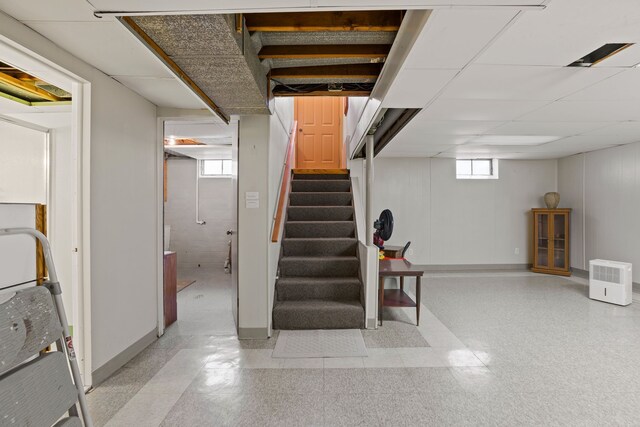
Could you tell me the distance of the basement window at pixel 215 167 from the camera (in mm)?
7625

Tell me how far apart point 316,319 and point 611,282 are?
14.2 ft

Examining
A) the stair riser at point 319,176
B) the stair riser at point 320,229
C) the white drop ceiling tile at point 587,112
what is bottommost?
the stair riser at point 320,229

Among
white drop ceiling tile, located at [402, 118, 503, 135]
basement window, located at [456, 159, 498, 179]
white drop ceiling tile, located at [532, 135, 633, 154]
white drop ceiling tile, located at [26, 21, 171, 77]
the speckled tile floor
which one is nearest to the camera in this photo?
white drop ceiling tile, located at [26, 21, 171, 77]

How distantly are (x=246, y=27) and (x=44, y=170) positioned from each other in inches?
94.4

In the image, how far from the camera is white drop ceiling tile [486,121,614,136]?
13.2ft

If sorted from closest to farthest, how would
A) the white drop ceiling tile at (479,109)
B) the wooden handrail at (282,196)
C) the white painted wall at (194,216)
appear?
the white drop ceiling tile at (479,109) → the wooden handrail at (282,196) → the white painted wall at (194,216)

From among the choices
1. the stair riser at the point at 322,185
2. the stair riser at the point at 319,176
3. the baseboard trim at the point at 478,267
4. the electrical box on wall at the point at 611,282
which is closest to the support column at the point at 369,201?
the stair riser at the point at 322,185

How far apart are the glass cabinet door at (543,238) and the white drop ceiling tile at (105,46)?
7.23 m

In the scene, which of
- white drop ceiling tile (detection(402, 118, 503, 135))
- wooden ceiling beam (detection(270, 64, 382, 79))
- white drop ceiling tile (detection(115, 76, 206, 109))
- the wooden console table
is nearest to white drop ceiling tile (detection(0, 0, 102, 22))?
white drop ceiling tile (detection(115, 76, 206, 109))

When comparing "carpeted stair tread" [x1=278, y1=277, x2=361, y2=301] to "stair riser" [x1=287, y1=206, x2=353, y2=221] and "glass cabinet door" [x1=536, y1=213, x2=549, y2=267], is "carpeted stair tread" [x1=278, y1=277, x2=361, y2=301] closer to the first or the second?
"stair riser" [x1=287, y1=206, x2=353, y2=221]

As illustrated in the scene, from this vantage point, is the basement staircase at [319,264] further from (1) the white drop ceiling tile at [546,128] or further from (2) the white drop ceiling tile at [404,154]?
(1) the white drop ceiling tile at [546,128]

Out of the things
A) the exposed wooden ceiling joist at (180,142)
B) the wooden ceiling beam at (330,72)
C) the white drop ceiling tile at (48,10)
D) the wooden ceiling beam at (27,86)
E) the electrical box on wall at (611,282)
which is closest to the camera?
the white drop ceiling tile at (48,10)

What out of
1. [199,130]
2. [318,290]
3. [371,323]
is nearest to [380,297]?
[371,323]

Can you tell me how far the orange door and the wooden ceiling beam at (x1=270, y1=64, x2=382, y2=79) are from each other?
4.36 metres
